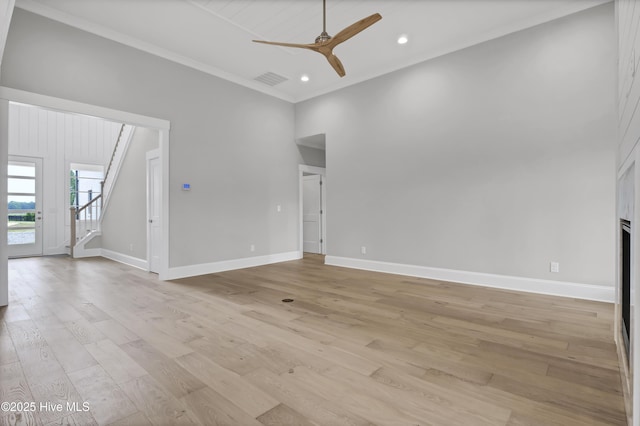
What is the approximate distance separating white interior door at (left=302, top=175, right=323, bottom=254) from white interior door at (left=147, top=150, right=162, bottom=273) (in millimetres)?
3887

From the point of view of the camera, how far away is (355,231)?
19.6 ft

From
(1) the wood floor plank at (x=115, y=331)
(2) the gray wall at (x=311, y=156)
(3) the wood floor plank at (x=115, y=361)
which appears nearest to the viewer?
(3) the wood floor plank at (x=115, y=361)

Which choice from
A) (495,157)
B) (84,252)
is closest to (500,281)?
(495,157)

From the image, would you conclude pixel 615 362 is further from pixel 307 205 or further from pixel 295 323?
pixel 307 205

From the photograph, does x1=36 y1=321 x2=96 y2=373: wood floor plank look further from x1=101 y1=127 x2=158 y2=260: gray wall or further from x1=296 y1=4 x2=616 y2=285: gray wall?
x1=296 y1=4 x2=616 y2=285: gray wall

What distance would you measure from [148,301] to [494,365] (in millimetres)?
3751

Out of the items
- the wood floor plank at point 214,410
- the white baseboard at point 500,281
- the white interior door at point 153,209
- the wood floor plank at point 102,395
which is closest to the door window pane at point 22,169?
the white interior door at point 153,209

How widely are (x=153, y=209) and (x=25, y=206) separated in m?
4.77

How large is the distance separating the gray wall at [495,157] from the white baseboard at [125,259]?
3.88 m

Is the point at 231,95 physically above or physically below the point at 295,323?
above

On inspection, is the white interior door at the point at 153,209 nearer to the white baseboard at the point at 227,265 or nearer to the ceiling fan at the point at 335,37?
the white baseboard at the point at 227,265

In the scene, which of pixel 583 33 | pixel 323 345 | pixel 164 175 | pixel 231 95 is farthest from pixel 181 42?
pixel 583 33

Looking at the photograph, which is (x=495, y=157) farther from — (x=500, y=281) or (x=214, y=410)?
(x=214, y=410)

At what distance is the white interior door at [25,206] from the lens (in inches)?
291
